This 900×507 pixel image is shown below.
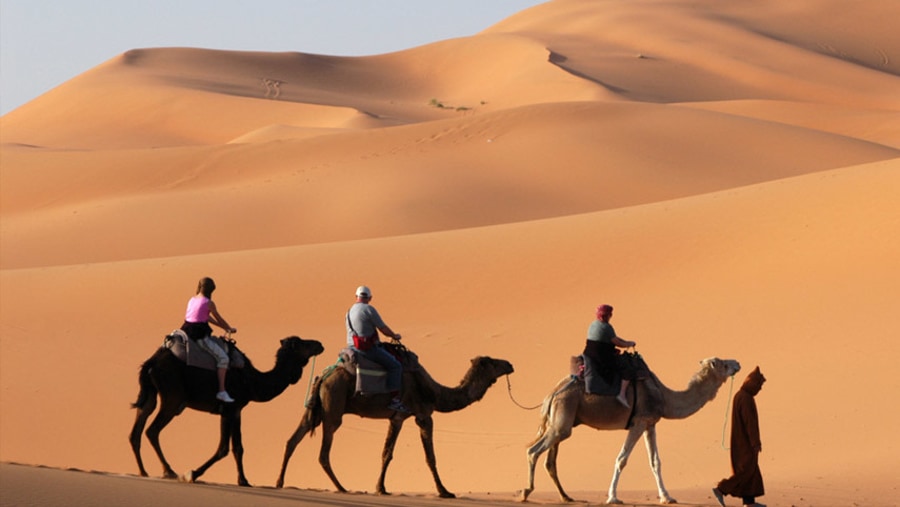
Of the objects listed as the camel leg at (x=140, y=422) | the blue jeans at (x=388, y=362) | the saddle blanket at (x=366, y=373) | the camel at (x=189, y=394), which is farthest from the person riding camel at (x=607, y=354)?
the camel leg at (x=140, y=422)

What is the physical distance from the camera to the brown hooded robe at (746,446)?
12.4 meters

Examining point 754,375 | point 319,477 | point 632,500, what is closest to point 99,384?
point 319,477

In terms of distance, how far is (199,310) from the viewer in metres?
12.7

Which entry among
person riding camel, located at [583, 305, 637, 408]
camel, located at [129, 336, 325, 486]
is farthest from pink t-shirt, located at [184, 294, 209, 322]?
person riding camel, located at [583, 305, 637, 408]

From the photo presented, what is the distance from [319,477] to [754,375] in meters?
5.96

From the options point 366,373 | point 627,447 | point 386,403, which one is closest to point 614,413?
point 627,447

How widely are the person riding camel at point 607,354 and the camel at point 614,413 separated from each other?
0.12m

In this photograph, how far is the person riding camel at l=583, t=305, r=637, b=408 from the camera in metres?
12.5

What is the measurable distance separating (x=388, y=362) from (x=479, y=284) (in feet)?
35.4

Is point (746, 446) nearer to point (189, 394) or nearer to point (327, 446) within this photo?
point (327, 446)

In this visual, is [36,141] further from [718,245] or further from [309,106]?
[718,245]

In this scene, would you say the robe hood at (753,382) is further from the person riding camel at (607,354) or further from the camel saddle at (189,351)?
the camel saddle at (189,351)

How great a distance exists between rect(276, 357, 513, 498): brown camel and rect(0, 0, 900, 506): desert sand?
3.05 feet

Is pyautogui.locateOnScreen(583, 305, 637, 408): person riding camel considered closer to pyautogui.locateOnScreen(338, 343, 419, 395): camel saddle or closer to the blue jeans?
the blue jeans
